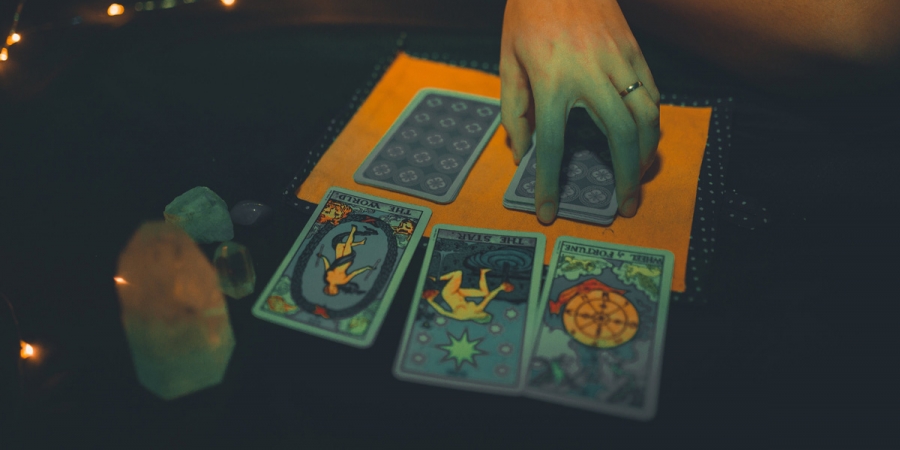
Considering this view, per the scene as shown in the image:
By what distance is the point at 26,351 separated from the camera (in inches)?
36.9

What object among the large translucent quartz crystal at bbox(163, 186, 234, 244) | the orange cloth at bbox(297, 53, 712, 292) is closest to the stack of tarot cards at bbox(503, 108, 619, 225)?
the orange cloth at bbox(297, 53, 712, 292)

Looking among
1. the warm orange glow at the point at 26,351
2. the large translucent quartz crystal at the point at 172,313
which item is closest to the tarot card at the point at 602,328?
the large translucent quartz crystal at the point at 172,313

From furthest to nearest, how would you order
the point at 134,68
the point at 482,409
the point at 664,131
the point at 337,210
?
the point at 134,68 → the point at 664,131 → the point at 337,210 → the point at 482,409

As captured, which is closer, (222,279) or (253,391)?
(253,391)

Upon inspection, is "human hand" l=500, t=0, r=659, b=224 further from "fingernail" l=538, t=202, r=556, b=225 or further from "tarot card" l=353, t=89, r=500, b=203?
"tarot card" l=353, t=89, r=500, b=203

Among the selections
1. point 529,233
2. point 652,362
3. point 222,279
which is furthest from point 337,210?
point 652,362

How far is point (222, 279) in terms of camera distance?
1.00m

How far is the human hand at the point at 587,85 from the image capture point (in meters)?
0.99

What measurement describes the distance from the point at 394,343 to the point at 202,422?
294 mm

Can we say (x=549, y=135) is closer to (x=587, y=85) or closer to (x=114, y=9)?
(x=587, y=85)

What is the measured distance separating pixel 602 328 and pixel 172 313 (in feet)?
2.24

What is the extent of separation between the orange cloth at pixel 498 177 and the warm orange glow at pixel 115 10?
70cm

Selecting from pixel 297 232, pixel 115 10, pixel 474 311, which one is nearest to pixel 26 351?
pixel 297 232

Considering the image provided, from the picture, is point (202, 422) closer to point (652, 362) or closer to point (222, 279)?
point (222, 279)
